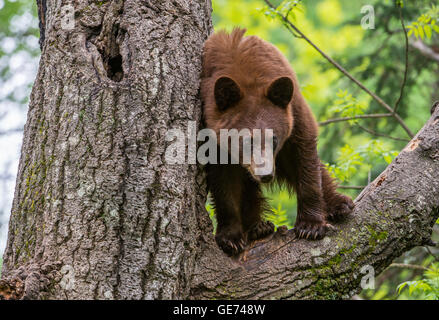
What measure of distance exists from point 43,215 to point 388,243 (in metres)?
2.68

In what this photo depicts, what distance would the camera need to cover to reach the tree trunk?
129 inches

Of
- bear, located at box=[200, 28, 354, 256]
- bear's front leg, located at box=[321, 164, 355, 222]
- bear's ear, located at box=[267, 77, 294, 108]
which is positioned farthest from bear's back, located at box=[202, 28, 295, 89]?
bear's front leg, located at box=[321, 164, 355, 222]

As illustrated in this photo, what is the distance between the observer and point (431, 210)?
394 centimetres

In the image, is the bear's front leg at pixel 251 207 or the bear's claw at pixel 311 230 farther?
the bear's front leg at pixel 251 207

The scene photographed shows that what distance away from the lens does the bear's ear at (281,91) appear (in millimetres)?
4211

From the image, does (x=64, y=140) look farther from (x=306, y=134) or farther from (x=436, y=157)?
(x=436, y=157)

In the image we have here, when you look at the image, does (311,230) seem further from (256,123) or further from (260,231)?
(256,123)

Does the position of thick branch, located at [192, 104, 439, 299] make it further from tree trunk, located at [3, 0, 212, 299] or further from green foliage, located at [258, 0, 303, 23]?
green foliage, located at [258, 0, 303, 23]

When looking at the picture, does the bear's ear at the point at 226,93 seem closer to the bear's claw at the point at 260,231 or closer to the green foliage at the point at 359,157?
the bear's claw at the point at 260,231

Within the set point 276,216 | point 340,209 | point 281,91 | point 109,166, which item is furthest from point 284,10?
point 109,166

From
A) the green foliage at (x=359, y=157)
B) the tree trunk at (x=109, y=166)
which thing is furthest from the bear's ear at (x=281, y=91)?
the green foliage at (x=359, y=157)

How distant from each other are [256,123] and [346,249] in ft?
4.32

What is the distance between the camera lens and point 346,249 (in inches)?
150
